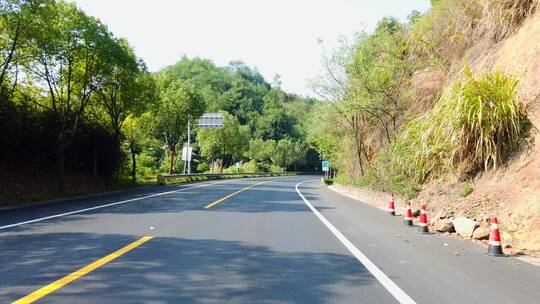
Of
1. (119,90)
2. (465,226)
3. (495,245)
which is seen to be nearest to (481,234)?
(465,226)

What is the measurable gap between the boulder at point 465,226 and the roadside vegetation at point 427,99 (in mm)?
2694

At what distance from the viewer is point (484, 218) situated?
37.1 feet

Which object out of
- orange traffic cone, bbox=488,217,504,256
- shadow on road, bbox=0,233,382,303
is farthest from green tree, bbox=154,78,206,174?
orange traffic cone, bbox=488,217,504,256

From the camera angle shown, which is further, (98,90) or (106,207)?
(98,90)

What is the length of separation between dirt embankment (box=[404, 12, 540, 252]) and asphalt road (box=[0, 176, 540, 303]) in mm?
1260

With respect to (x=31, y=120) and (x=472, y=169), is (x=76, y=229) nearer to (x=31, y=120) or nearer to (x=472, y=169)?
(x=472, y=169)

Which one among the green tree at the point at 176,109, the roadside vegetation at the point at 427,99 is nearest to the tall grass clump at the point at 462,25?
the roadside vegetation at the point at 427,99

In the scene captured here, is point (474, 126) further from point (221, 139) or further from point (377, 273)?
point (221, 139)

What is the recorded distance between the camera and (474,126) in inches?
534

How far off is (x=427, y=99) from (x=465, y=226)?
13.4m

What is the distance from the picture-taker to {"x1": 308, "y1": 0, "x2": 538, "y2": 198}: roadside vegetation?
44.1 ft

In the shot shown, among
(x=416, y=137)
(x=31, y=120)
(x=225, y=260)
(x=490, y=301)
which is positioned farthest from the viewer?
(x=31, y=120)

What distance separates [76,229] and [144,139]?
109 feet

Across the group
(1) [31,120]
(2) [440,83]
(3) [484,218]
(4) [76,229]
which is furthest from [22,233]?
(2) [440,83]
